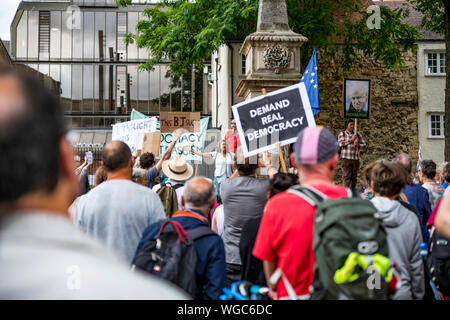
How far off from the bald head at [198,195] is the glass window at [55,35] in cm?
4517

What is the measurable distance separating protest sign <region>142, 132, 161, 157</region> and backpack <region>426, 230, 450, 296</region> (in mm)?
6034

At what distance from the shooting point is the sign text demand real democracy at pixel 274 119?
6.40 meters

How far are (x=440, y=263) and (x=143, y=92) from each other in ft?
142

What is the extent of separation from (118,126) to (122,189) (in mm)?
6903

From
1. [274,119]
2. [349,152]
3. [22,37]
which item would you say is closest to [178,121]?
[349,152]

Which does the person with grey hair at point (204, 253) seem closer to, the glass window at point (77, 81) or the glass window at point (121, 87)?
the glass window at point (121, 87)

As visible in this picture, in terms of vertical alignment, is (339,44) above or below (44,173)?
above

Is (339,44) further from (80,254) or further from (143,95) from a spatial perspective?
(80,254)

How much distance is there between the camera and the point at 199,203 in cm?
409

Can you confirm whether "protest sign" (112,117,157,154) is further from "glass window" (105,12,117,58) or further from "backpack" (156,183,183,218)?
"glass window" (105,12,117,58)

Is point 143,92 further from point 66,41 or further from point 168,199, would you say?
point 168,199

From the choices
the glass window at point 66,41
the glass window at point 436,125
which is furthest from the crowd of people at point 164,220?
the glass window at point 66,41

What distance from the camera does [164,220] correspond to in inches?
153

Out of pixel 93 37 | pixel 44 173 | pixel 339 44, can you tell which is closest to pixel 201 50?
pixel 339 44
